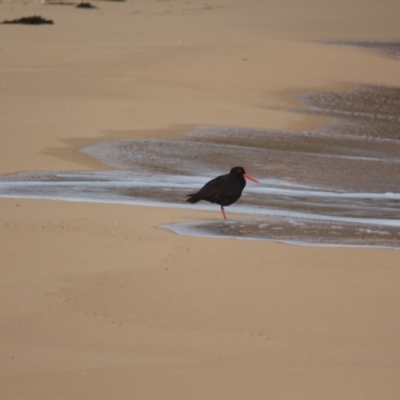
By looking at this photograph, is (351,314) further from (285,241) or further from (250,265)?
(285,241)

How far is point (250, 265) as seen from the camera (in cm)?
738

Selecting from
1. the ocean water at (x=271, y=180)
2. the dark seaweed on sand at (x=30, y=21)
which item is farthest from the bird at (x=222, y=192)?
the dark seaweed on sand at (x=30, y=21)

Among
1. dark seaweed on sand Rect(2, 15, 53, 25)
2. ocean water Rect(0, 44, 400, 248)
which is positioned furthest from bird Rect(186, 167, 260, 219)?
dark seaweed on sand Rect(2, 15, 53, 25)

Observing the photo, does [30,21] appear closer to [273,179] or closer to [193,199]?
[273,179]

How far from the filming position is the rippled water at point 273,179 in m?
9.09

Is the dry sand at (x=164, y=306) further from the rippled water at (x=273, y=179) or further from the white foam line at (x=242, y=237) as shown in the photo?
the rippled water at (x=273, y=179)

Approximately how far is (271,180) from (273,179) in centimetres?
7

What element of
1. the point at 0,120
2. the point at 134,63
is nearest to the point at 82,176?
the point at 0,120

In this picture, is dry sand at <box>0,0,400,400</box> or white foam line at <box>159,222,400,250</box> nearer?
dry sand at <box>0,0,400,400</box>

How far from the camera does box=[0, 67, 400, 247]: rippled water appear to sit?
29.8ft

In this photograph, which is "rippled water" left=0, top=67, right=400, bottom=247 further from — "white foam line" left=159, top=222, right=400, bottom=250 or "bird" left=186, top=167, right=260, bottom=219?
"bird" left=186, top=167, right=260, bottom=219

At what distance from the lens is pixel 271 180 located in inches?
469

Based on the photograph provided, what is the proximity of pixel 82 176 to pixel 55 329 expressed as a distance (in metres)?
5.69

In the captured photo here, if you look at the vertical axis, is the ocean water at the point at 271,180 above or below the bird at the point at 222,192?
below
